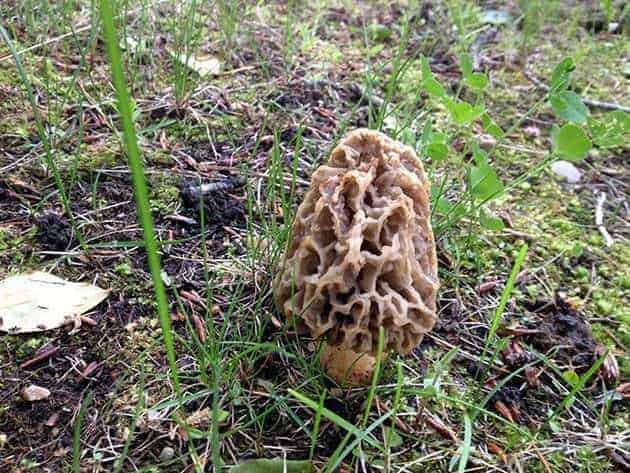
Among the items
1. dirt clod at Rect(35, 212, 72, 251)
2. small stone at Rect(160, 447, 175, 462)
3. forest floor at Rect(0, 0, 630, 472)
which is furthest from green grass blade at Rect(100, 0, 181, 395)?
dirt clod at Rect(35, 212, 72, 251)

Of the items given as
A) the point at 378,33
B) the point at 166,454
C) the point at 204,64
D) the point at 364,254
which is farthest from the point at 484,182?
the point at 378,33

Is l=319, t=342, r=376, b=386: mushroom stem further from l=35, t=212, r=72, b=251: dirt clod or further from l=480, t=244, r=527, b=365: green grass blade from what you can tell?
l=35, t=212, r=72, b=251: dirt clod

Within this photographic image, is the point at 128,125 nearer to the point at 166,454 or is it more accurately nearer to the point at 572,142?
the point at 166,454

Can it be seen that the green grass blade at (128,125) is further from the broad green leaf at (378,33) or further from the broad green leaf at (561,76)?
the broad green leaf at (378,33)

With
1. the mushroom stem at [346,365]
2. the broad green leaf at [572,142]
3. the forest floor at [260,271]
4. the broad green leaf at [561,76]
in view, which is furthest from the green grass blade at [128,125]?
the broad green leaf at [561,76]

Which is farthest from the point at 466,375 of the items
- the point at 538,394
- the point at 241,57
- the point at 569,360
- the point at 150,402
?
the point at 241,57

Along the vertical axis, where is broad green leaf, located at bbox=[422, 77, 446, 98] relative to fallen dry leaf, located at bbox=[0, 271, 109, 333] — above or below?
above
